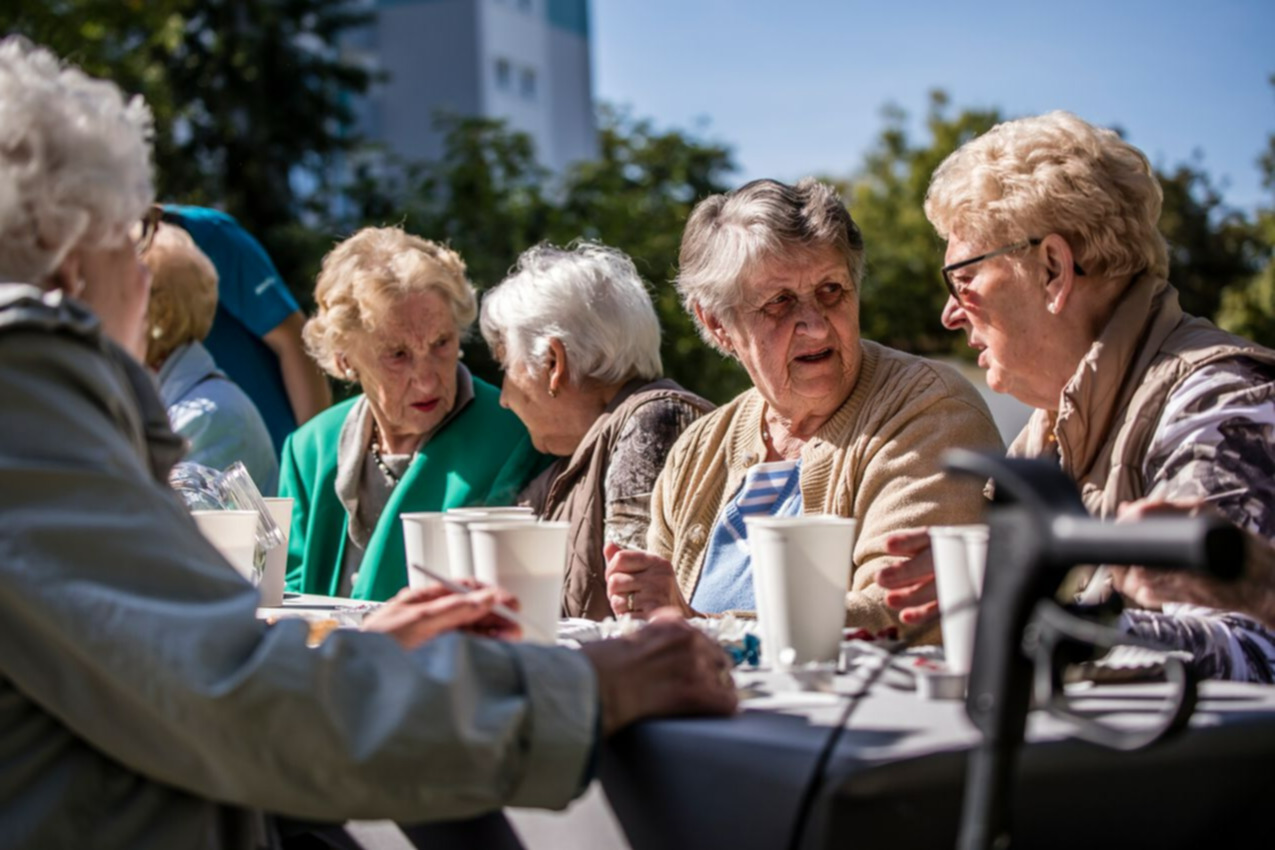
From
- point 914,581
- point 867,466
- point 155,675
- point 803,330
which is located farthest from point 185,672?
point 803,330

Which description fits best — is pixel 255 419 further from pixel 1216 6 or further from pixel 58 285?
pixel 1216 6

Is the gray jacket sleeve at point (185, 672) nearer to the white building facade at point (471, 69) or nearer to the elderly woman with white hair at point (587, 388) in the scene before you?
the elderly woman with white hair at point (587, 388)

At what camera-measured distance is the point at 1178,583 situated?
1.98 m

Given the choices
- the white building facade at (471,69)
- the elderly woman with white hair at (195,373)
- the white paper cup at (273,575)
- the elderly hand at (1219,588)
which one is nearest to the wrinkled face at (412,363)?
the elderly woman with white hair at (195,373)

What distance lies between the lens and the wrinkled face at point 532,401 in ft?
14.4

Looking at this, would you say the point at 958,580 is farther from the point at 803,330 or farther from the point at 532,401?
the point at 532,401

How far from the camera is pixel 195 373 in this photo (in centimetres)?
502

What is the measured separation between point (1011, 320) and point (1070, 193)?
0.95ft

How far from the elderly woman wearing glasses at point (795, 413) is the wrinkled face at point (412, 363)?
47.0 inches

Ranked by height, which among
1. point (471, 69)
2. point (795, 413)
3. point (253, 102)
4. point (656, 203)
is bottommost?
point (795, 413)

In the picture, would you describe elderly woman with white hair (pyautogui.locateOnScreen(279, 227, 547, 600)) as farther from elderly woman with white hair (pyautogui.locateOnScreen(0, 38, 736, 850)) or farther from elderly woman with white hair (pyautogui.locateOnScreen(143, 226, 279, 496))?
elderly woman with white hair (pyautogui.locateOnScreen(0, 38, 736, 850))

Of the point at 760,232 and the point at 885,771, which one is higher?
the point at 760,232

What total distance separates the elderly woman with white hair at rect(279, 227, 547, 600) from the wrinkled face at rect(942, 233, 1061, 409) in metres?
1.89

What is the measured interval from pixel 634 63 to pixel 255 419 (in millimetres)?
30662
